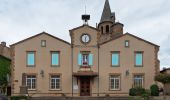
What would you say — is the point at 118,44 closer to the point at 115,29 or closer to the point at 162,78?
the point at 162,78

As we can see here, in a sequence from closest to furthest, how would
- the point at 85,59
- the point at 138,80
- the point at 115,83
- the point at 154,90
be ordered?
the point at 154,90 < the point at 115,83 < the point at 85,59 < the point at 138,80

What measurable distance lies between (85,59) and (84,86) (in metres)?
3.17

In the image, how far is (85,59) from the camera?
5259 cm

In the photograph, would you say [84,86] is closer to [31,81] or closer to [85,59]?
[85,59]

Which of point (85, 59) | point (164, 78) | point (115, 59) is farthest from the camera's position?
point (115, 59)

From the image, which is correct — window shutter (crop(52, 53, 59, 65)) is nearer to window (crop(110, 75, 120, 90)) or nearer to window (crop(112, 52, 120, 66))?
window (crop(112, 52, 120, 66))

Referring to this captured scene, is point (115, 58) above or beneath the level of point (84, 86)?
above

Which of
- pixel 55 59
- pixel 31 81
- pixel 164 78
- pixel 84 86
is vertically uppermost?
pixel 55 59

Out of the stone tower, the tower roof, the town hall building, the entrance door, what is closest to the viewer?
the town hall building

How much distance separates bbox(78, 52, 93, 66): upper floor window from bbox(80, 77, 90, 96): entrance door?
5.77 ft

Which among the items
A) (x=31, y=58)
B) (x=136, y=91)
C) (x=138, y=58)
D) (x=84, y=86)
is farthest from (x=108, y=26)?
(x=136, y=91)

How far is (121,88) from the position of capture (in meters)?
52.3

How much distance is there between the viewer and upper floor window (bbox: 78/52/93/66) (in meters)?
52.5

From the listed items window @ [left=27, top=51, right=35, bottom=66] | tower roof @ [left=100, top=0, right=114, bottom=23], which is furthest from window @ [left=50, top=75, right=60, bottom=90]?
tower roof @ [left=100, top=0, right=114, bottom=23]
